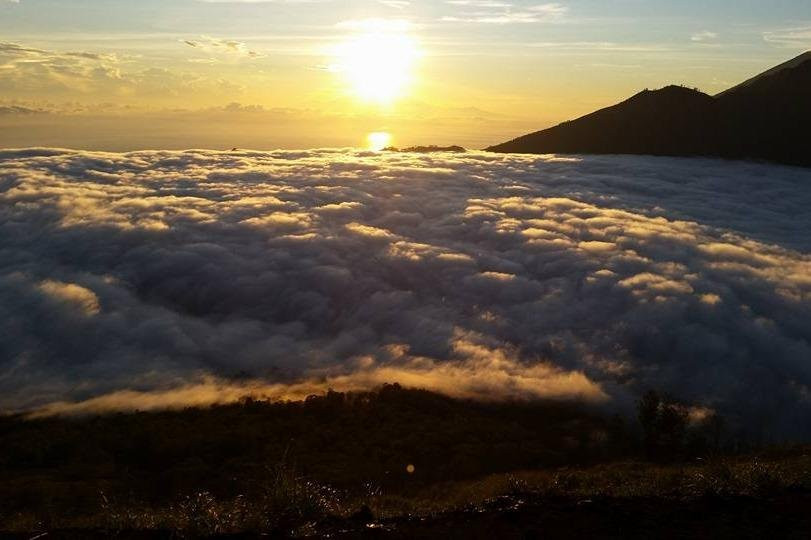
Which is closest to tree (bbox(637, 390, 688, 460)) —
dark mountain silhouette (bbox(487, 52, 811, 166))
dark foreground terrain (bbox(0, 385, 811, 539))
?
dark foreground terrain (bbox(0, 385, 811, 539))

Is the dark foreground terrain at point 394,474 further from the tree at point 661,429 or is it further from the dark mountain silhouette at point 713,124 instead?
the dark mountain silhouette at point 713,124

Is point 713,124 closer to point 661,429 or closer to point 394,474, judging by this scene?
point 661,429

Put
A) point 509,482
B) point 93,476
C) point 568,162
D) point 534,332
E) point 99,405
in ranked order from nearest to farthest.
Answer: point 509,482 < point 93,476 < point 99,405 < point 534,332 < point 568,162

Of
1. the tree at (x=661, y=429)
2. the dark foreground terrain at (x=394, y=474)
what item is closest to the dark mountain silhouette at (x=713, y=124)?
the dark foreground terrain at (x=394, y=474)

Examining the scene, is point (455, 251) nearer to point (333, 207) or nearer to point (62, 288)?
point (333, 207)

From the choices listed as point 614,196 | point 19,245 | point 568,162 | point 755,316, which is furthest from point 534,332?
point 568,162

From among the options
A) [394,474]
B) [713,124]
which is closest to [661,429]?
[394,474]

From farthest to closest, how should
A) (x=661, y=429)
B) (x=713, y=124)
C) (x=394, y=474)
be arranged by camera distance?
(x=713, y=124)
(x=661, y=429)
(x=394, y=474)
